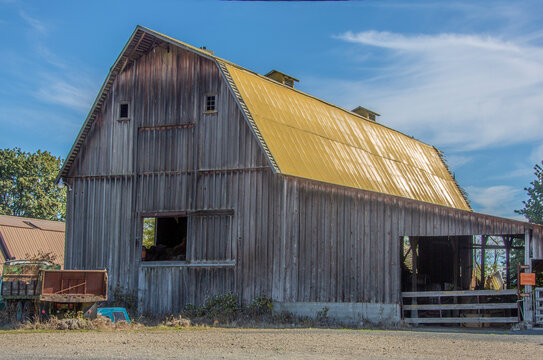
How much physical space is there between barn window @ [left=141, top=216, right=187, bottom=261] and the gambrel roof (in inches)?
192

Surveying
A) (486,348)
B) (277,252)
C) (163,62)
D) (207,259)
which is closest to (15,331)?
(207,259)

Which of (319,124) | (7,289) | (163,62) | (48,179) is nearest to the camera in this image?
(7,289)

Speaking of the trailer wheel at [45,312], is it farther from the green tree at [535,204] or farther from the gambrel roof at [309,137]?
the green tree at [535,204]

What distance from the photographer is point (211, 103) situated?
90.6 ft

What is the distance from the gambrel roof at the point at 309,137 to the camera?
2683cm

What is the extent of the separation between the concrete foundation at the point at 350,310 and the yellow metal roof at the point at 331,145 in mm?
4530

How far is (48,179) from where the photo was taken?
222 ft

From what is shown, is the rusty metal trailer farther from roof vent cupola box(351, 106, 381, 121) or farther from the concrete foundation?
roof vent cupola box(351, 106, 381, 121)

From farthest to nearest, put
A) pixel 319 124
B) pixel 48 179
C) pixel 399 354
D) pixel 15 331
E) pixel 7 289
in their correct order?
1. pixel 48 179
2. pixel 319 124
3. pixel 7 289
4. pixel 15 331
5. pixel 399 354

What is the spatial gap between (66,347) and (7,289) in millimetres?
7741

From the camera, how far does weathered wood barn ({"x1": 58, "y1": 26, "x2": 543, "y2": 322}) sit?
25.7 metres

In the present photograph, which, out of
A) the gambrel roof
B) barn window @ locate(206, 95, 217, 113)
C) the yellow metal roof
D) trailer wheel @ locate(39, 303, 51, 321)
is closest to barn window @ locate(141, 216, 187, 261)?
the gambrel roof

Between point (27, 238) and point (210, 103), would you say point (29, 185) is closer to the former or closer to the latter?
point (27, 238)

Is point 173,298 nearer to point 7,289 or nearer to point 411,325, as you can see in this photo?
point 7,289
